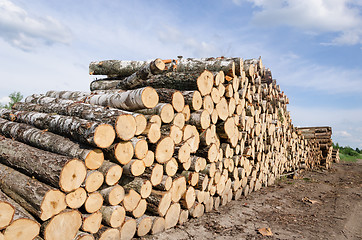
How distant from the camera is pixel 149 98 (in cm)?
433

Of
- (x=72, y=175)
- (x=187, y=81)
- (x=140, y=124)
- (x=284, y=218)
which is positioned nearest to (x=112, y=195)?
(x=72, y=175)

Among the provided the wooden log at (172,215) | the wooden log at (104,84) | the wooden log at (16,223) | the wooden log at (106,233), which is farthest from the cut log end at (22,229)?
the wooden log at (104,84)

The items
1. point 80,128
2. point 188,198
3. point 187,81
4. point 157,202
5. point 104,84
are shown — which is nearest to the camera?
point 80,128

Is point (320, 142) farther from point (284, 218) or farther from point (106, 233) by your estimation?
point (106, 233)

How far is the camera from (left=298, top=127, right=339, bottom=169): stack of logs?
14748 millimetres

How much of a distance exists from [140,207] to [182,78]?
2.83 metres

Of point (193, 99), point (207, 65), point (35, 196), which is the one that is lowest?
A: point (35, 196)

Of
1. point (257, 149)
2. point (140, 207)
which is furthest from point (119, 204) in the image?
point (257, 149)

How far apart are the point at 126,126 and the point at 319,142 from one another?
51.3ft

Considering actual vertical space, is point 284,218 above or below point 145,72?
below

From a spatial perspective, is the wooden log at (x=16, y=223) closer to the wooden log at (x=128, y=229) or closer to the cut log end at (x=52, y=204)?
the cut log end at (x=52, y=204)

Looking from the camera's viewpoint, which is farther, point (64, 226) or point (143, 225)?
point (143, 225)

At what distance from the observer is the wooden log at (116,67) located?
7871 mm

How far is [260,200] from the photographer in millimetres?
6891
